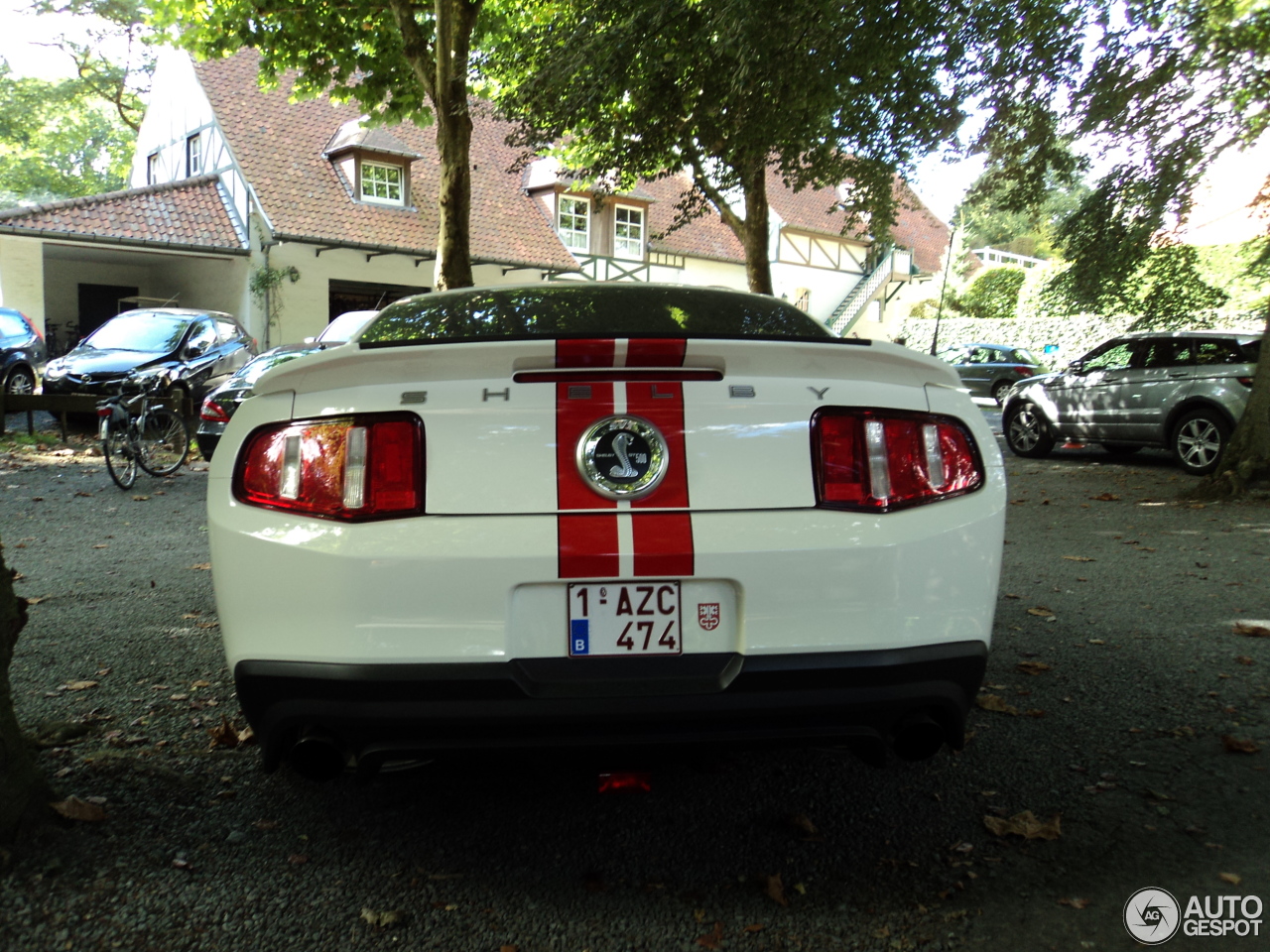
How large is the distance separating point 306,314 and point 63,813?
21.7m

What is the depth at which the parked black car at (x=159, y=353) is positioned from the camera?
13.8 metres

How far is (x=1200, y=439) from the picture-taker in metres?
11.5

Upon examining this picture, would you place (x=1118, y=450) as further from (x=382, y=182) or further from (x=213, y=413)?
(x=382, y=182)

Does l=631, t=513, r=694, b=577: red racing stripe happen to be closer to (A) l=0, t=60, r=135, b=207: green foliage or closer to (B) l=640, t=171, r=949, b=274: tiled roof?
(B) l=640, t=171, r=949, b=274: tiled roof

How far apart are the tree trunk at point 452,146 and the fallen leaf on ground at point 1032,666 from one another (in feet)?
29.3

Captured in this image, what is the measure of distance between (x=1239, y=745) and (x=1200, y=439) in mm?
9373

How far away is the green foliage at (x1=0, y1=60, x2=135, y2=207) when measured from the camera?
35.8 m

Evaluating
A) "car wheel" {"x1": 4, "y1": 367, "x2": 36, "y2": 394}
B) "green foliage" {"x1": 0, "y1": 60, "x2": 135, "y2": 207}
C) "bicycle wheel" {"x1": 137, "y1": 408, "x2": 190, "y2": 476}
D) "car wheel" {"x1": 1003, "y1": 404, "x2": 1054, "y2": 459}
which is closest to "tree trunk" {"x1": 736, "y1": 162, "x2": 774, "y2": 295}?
"car wheel" {"x1": 1003, "y1": 404, "x2": 1054, "y2": 459}

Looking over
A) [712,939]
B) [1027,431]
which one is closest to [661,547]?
[712,939]

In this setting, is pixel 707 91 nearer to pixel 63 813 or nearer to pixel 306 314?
pixel 63 813

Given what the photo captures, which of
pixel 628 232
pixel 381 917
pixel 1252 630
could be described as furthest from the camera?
pixel 628 232

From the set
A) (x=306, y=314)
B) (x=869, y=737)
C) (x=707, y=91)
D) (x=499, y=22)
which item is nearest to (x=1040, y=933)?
(x=869, y=737)

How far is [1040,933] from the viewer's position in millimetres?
2250

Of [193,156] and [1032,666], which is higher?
[193,156]
